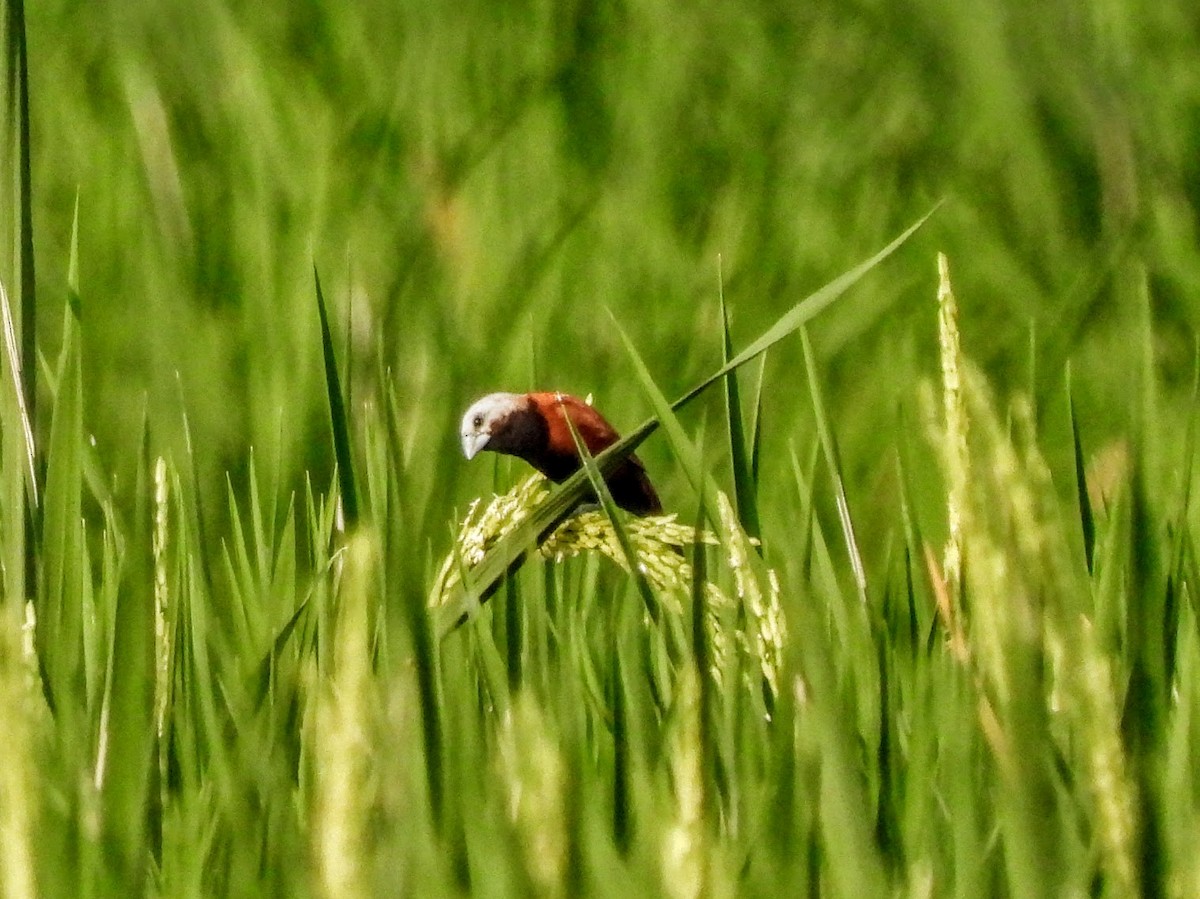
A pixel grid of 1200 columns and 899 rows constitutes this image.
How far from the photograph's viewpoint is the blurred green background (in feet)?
4.81

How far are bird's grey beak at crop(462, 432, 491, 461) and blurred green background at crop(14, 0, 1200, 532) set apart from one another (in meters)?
0.06

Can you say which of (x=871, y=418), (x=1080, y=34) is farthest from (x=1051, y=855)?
(x=1080, y=34)

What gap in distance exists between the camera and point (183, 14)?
1.72 m

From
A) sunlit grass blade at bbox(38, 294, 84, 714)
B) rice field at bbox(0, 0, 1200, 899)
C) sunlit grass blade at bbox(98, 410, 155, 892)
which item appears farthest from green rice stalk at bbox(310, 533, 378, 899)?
sunlit grass blade at bbox(38, 294, 84, 714)

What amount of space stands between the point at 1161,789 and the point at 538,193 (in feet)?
3.90

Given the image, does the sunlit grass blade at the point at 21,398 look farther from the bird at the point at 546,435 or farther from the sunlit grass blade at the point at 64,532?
the bird at the point at 546,435

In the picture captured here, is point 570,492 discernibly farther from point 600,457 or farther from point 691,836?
point 691,836

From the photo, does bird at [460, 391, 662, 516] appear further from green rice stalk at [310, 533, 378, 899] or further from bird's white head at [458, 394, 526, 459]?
green rice stalk at [310, 533, 378, 899]

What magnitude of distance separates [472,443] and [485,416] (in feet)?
0.39

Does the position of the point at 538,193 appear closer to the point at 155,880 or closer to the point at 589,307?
the point at 589,307

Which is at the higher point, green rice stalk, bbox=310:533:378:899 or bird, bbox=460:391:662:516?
bird, bbox=460:391:662:516

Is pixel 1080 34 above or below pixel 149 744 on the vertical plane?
above

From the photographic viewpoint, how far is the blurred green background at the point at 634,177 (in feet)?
4.81

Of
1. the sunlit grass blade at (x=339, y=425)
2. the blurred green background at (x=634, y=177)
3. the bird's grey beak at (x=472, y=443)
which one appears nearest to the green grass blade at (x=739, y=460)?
the sunlit grass blade at (x=339, y=425)
